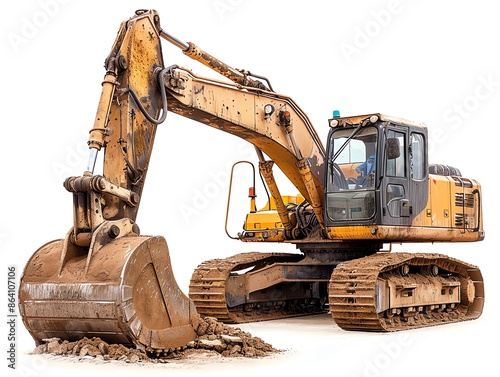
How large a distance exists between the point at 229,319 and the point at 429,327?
9.89 feet

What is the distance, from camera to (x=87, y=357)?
884 cm

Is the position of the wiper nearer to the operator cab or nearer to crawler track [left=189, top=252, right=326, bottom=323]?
the operator cab

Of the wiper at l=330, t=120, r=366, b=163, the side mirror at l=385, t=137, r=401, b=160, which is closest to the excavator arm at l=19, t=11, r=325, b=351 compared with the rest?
the wiper at l=330, t=120, r=366, b=163

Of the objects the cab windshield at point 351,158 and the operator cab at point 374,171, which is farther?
the cab windshield at point 351,158

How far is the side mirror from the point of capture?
12844 millimetres

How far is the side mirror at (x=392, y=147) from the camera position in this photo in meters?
12.8

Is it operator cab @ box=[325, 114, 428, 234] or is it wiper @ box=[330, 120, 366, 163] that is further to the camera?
wiper @ box=[330, 120, 366, 163]

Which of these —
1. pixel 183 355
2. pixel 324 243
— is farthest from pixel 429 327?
pixel 183 355

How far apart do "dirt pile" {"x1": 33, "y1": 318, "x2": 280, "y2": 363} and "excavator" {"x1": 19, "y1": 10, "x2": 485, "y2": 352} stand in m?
0.10

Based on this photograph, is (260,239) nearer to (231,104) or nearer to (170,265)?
(231,104)

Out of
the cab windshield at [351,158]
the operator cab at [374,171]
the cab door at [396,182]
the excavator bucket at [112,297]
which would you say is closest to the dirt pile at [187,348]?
the excavator bucket at [112,297]

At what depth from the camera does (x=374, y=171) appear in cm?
1289

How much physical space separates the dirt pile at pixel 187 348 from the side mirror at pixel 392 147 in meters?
4.13

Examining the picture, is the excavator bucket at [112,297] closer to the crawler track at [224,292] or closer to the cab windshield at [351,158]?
the crawler track at [224,292]
